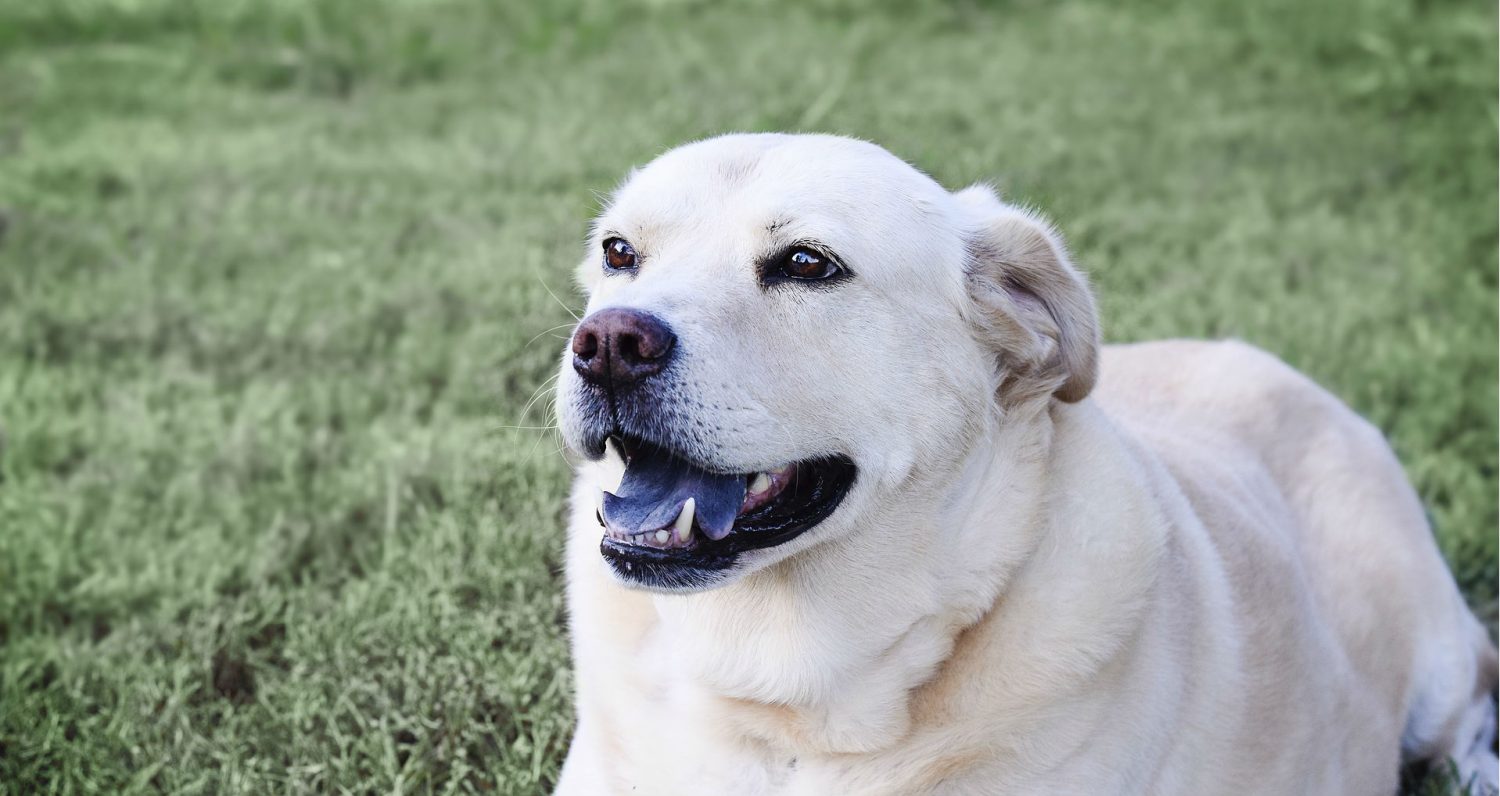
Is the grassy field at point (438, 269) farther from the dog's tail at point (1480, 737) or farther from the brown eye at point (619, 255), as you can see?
the brown eye at point (619, 255)

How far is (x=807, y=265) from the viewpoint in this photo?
8.75 ft

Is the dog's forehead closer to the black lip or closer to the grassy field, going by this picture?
the black lip

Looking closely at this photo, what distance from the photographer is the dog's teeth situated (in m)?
2.50

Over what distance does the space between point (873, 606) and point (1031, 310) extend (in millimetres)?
662

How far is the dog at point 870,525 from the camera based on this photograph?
2539 millimetres

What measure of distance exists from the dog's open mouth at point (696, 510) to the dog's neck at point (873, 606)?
5.6 inches

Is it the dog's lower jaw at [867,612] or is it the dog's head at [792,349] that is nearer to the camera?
the dog's head at [792,349]

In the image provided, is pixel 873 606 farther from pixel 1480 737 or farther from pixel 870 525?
pixel 1480 737

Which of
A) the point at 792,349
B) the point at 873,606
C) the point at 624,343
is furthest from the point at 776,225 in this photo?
the point at 873,606

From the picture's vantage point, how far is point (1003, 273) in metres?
2.80

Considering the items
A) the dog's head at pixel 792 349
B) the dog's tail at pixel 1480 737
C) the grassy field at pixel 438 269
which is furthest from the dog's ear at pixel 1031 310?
the dog's tail at pixel 1480 737

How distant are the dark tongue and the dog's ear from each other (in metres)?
0.60

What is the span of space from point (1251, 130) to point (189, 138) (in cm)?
616

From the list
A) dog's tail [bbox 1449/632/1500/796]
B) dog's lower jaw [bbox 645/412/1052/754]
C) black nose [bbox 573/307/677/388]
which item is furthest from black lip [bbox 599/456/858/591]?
dog's tail [bbox 1449/632/1500/796]
